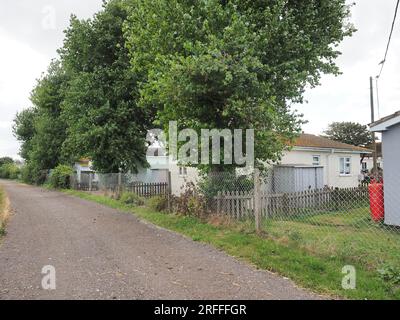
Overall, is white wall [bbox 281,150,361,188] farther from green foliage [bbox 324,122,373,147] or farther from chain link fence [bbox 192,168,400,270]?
green foliage [bbox 324,122,373,147]

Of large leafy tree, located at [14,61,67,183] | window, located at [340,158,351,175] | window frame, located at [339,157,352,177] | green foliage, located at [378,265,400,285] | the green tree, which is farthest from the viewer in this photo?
the green tree

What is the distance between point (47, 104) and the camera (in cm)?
3431

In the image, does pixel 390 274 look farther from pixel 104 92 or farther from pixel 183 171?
pixel 183 171

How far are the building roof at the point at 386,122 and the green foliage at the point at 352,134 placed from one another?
5571 centimetres

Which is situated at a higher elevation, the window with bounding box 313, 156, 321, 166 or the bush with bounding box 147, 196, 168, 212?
the window with bounding box 313, 156, 321, 166

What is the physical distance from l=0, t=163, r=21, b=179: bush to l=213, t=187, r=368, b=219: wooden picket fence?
2735 inches

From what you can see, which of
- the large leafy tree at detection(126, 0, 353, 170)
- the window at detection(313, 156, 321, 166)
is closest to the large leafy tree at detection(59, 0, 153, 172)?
the large leafy tree at detection(126, 0, 353, 170)

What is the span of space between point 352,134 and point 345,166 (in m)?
41.0

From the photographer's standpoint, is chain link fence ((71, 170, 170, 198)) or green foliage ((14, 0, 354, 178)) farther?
chain link fence ((71, 170, 170, 198))

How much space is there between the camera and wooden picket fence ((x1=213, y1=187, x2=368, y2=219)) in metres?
11.1

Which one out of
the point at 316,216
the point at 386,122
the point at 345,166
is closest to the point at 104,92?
the point at 316,216

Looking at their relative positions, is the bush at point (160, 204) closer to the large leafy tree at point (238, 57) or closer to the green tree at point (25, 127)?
the large leafy tree at point (238, 57)
